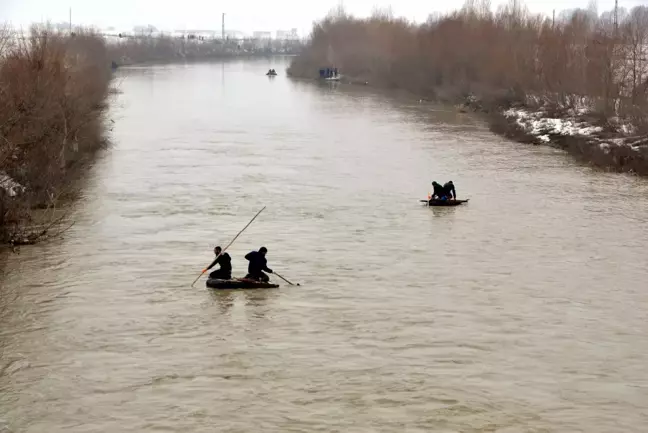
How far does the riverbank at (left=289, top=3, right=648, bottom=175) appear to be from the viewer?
4038 cm

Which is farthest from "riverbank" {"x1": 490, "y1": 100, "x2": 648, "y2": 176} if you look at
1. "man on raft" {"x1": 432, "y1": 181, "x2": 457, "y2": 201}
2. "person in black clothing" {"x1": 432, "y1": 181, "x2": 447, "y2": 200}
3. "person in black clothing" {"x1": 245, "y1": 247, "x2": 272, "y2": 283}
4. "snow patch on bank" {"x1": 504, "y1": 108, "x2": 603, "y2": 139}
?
"person in black clothing" {"x1": 245, "y1": 247, "x2": 272, "y2": 283}

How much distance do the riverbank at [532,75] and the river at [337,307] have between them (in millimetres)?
7100

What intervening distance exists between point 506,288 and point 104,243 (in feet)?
33.1

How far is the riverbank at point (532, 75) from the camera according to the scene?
40375 mm

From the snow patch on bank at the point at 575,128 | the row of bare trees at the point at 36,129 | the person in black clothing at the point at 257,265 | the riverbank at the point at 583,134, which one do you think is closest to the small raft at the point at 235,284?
the person in black clothing at the point at 257,265

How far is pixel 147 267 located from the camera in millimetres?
19344

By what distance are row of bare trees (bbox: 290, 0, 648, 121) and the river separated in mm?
15021

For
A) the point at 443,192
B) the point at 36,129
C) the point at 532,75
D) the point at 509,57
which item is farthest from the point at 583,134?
the point at 36,129

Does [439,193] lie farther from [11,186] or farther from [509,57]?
[509,57]

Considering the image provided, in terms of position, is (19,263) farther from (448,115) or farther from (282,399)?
(448,115)

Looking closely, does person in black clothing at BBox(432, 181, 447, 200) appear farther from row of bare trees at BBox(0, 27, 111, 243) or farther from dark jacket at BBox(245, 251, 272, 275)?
row of bare trees at BBox(0, 27, 111, 243)

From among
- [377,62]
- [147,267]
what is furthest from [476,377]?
[377,62]

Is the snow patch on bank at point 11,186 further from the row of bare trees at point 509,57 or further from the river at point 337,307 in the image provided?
the row of bare trees at point 509,57

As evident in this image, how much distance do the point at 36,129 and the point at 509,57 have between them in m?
42.4
